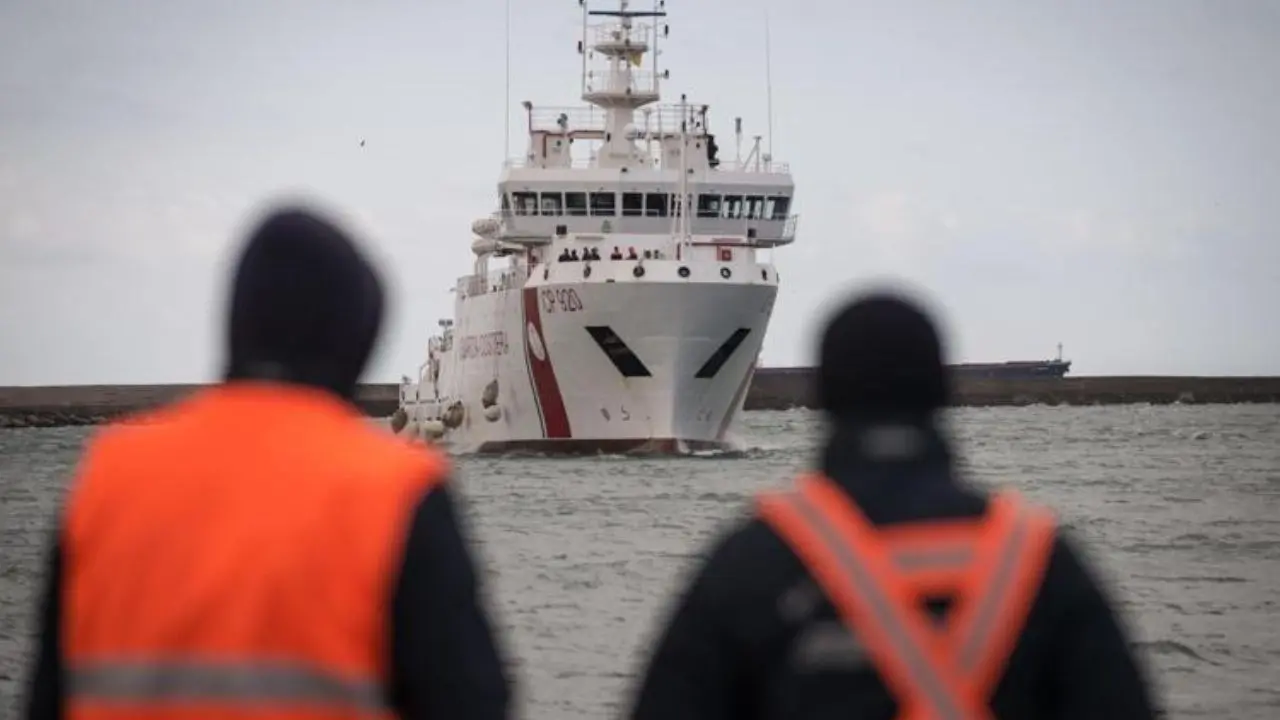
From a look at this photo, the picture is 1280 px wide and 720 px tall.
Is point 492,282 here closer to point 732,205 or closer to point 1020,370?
point 732,205

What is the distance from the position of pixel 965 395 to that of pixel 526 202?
71.1 metres

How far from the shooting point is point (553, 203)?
4250 centimetres

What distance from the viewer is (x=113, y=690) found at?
9.48 feet

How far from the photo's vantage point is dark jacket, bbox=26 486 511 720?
2.88m

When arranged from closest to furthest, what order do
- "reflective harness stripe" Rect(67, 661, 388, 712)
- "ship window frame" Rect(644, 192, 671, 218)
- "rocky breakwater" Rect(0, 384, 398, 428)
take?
"reflective harness stripe" Rect(67, 661, 388, 712), "ship window frame" Rect(644, 192, 671, 218), "rocky breakwater" Rect(0, 384, 398, 428)

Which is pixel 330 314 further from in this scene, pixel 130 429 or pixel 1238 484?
pixel 1238 484

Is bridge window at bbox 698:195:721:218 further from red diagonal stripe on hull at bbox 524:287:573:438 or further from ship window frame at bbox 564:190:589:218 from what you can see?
red diagonal stripe on hull at bbox 524:287:573:438

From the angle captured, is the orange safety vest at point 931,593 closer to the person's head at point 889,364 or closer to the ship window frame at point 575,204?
the person's head at point 889,364

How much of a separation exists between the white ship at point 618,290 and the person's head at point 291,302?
3419cm

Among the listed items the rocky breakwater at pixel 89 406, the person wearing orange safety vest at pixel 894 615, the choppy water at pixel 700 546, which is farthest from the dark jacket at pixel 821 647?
the rocky breakwater at pixel 89 406

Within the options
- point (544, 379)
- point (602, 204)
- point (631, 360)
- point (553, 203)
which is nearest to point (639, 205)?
point (602, 204)

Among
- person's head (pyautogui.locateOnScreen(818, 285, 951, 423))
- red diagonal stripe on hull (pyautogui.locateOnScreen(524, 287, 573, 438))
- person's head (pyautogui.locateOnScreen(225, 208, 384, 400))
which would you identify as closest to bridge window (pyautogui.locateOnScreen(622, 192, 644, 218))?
red diagonal stripe on hull (pyautogui.locateOnScreen(524, 287, 573, 438))

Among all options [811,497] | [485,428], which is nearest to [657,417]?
[485,428]

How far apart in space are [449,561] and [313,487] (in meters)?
0.19
